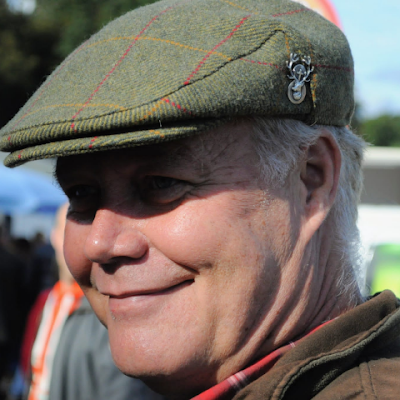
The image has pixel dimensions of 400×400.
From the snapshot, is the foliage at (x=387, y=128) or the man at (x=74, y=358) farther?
the foliage at (x=387, y=128)

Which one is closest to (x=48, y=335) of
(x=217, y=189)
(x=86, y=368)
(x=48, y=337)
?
(x=48, y=337)

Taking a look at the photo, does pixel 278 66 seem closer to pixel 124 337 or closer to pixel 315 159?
pixel 315 159

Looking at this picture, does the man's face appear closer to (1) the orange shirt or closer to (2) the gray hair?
(2) the gray hair

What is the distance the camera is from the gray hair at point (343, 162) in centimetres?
137

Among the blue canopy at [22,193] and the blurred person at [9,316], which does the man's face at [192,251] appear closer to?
the blurred person at [9,316]

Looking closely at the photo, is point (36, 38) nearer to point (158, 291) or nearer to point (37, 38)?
point (37, 38)

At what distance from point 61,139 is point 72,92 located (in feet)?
0.41

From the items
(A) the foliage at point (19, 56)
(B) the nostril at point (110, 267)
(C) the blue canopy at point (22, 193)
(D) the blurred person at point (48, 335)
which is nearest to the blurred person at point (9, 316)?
(C) the blue canopy at point (22, 193)

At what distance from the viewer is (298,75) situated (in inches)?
52.9

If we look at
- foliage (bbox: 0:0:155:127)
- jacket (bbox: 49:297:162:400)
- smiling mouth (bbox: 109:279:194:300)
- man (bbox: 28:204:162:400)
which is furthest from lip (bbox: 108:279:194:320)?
foliage (bbox: 0:0:155:127)

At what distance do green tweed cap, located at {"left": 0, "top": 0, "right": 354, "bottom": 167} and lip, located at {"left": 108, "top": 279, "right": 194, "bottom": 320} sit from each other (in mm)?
402

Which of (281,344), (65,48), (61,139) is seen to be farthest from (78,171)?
(65,48)

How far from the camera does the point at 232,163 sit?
4.47 feet

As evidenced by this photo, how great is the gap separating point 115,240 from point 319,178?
0.58m
